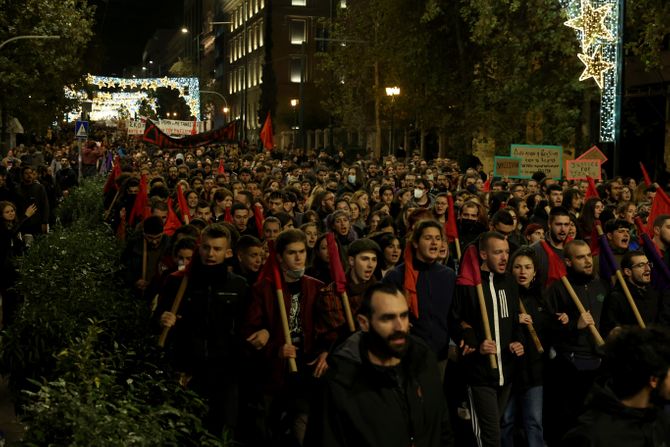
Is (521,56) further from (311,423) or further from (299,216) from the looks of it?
(311,423)

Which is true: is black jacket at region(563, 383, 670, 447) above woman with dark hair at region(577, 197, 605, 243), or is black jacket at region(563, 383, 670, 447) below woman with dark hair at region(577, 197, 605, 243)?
below

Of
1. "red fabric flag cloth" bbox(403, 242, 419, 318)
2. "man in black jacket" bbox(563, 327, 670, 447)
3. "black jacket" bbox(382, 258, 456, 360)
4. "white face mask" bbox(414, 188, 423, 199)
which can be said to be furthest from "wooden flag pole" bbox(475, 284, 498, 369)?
"white face mask" bbox(414, 188, 423, 199)

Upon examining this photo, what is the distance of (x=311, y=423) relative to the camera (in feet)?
13.8

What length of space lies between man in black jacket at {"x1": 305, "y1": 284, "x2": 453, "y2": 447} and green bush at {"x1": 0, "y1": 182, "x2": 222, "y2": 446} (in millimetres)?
707

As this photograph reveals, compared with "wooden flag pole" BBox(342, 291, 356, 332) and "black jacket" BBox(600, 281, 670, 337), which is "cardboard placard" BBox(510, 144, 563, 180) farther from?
"wooden flag pole" BBox(342, 291, 356, 332)

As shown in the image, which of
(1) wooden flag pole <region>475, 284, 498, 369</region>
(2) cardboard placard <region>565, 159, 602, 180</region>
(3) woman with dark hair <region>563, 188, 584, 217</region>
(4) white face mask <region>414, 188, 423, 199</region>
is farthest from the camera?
(2) cardboard placard <region>565, 159, 602, 180</region>

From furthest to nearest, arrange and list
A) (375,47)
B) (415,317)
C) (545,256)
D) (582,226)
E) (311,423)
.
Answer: (375,47) < (582,226) < (545,256) < (415,317) < (311,423)

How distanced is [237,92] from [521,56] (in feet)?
244

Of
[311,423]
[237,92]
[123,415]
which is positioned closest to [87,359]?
[123,415]

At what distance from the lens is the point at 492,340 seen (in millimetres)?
6809

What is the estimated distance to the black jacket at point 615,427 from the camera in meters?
3.77

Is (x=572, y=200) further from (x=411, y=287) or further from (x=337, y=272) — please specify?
(x=337, y=272)

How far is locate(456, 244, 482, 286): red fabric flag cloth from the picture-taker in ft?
A: 22.7

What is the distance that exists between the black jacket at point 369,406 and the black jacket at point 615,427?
63cm
